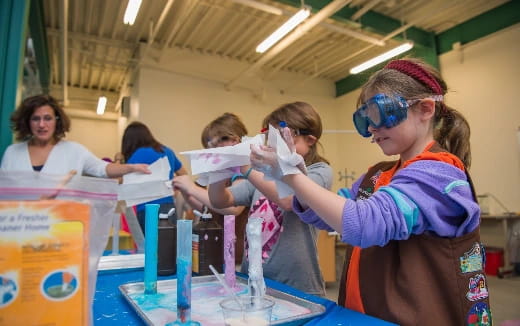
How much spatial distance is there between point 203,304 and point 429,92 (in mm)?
763

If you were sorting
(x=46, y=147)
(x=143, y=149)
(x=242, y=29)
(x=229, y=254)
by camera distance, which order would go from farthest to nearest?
(x=242, y=29) < (x=143, y=149) < (x=46, y=147) < (x=229, y=254)

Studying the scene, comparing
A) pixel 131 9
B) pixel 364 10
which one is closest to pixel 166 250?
pixel 131 9

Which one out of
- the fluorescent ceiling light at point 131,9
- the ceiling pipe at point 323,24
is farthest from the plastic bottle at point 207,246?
the ceiling pipe at point 323,24

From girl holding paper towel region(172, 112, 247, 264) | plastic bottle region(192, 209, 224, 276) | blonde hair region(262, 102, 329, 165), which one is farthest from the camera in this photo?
girl holding paper towel region(172, 112, 247, 264)

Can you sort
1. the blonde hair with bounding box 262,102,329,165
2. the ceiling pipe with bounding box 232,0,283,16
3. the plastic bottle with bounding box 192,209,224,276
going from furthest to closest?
1. the ceiling pipe with bounding box 232,0,283,16
2. the blonde hair with bounding box 262,102,329,165
3. the plastic bottle with bounding box 192,209,224,276

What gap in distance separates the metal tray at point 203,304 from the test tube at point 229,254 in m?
0.03

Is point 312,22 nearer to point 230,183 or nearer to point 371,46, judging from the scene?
point 371,46

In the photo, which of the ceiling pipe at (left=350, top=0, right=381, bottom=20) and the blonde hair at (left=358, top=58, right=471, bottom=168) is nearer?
the blonde hair at (left=358, top=58, right=471, bottom=168)

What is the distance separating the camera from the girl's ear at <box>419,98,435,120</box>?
855 mm

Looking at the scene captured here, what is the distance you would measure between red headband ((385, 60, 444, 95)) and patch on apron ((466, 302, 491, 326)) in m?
0.51

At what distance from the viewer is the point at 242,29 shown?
5617mm

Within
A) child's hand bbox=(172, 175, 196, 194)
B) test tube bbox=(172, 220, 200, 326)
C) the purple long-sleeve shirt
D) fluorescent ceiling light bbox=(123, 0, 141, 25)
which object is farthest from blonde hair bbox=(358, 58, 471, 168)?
fluorescent ceiling light bbox=(123, 0, 141, 25)

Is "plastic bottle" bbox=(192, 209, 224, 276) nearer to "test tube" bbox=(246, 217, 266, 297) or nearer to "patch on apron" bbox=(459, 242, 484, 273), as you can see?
"test tube" bbox=(246, 217, 266, 297)

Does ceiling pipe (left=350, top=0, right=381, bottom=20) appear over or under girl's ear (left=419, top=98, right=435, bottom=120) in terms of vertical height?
over
